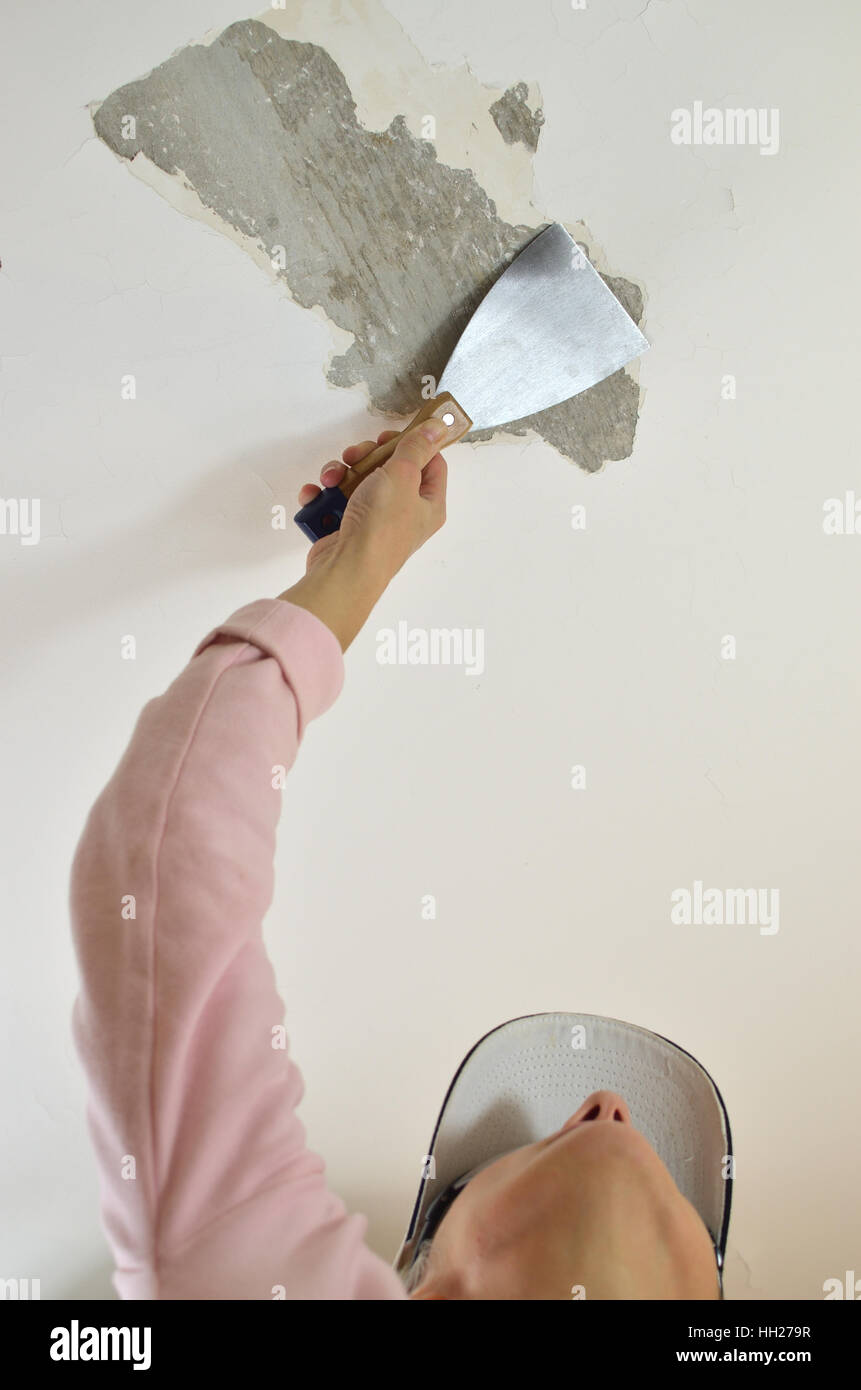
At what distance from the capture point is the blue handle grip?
3.27 ft

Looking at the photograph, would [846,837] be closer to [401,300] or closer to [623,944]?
[623,944]

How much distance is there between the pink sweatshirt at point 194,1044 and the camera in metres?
0.53

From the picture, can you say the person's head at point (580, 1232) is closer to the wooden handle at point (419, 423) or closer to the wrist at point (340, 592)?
the wrist at point (340, 592)

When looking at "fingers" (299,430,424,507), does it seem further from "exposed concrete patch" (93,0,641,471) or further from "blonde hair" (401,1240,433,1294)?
"blonde hair" (401,1240,433,1294)

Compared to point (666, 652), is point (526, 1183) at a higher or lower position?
lower

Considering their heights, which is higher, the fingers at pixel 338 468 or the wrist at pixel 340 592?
the fingers at pixel 338 468

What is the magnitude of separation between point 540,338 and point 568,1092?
0.86 meters

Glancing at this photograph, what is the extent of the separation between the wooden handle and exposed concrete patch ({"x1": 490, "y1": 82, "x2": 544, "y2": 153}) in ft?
0.90

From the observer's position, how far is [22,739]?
1120 millimetres

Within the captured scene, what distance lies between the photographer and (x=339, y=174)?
99 centimetres

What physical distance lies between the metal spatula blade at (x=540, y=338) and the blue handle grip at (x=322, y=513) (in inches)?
6.8

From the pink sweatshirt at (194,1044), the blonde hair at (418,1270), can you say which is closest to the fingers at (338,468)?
the pink sweatshirt at (194,1044)
